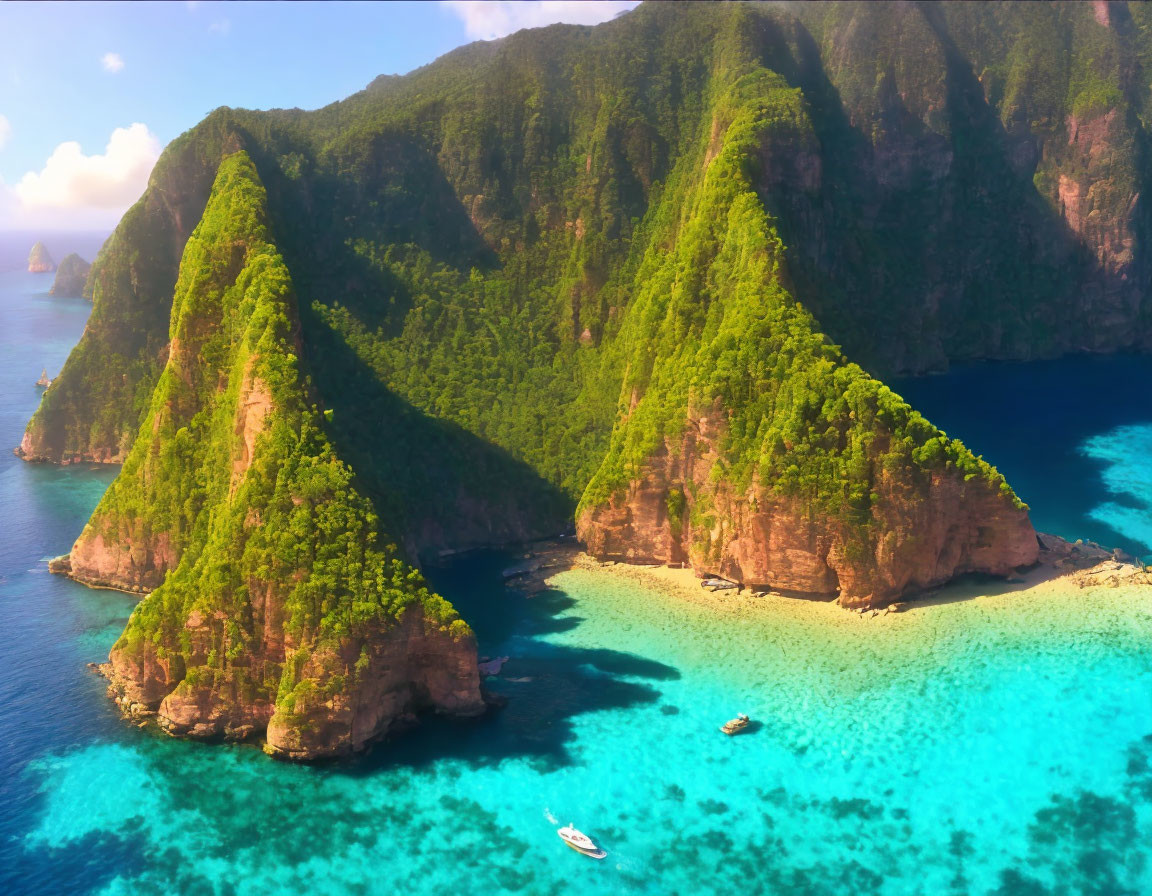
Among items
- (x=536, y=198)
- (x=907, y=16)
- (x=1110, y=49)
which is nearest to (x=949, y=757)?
(x=536, y=198)

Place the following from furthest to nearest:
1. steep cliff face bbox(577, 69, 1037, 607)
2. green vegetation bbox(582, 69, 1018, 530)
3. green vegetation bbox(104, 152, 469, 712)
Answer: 1. green vegetation bbox(582, 69, 1018, 530)
2. steep cliff face bbox(577, 69, 1037, 607)
3. green vegetation bbox(104, 152, 469, 712)

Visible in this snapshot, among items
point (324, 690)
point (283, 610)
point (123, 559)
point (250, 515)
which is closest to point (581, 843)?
point (324, 690)

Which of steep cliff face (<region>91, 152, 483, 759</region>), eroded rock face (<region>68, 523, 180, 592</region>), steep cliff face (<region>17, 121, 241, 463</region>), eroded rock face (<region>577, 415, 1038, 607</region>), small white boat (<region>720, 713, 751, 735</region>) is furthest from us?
steep cliff face (<region>17, 121, 241, 463</region>)

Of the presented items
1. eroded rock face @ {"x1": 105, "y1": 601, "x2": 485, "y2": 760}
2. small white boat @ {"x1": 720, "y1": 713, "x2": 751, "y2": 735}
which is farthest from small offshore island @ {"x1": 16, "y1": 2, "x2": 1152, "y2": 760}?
small white boat @ {"x1": 720, "y1": 713, "x2": 751, "y2": 735}

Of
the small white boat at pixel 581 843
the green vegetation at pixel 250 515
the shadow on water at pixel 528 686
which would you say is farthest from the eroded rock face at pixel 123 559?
the small white boat at pixel 581 843

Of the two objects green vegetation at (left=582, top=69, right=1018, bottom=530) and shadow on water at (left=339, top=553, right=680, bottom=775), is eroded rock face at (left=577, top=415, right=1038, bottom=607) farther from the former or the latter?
shadow on water at (left=339, top=553, right=680, bottom=775)

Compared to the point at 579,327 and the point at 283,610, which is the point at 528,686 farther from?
the point at 579,327
